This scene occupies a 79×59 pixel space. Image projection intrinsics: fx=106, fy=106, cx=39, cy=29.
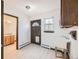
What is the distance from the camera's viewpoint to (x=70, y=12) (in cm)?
167

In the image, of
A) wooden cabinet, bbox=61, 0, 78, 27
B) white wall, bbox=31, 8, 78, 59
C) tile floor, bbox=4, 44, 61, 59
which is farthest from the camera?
white wall, bbox=31, 8, 78, 59

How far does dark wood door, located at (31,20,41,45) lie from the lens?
295 inches

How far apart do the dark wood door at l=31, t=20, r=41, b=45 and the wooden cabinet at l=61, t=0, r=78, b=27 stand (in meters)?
5.71

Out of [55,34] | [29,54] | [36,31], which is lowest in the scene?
[29,54]

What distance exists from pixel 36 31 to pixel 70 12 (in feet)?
20.4

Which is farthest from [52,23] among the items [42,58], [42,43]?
[42,58]

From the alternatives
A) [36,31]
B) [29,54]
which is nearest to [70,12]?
[29,54]

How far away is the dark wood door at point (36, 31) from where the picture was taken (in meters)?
7.50

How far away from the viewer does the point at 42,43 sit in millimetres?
6957

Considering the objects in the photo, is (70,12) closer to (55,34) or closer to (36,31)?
(55,34)

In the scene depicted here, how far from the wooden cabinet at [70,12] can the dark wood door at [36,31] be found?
571 cm

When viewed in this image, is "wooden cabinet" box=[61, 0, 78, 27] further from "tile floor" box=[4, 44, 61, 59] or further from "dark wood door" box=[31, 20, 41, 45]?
"dark wood door" box=[31, 20, 41, 45]

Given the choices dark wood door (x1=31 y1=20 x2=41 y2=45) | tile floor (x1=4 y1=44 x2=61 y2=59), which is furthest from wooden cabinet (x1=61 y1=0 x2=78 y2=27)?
dark wood door (x1=31 y1=20 x2=41 y2=45)

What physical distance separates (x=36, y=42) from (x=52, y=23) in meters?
2.29
